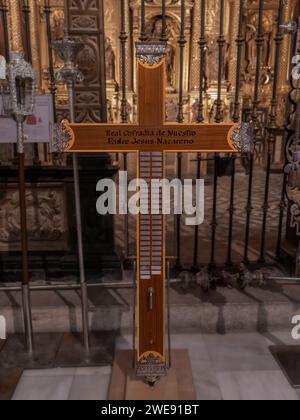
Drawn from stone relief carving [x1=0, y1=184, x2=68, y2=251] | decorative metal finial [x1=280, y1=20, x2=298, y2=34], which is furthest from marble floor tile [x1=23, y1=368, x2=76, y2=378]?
decorative metal finial [x1=280, y1=20, x2=298, y2=34]

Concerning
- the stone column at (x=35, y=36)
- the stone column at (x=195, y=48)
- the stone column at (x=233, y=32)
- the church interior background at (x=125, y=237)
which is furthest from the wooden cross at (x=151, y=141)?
the stone column at (x=233, y=32)

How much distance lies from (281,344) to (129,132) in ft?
6.46

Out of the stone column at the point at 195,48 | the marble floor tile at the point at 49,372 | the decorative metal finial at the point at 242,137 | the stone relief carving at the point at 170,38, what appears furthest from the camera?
the stone relief carving at the point at 170,38

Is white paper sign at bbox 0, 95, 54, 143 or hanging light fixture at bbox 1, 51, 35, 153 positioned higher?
hanging light fixture at bbox 1, 51, 35, 153

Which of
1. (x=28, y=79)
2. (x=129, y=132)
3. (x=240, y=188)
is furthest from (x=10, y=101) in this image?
(x=240, y=188)

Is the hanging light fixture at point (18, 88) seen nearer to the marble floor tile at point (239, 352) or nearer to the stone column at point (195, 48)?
the marble floor tile at point (239, 352)

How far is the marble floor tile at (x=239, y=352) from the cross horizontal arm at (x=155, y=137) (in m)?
1.48

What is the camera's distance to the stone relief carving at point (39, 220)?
11.8ft

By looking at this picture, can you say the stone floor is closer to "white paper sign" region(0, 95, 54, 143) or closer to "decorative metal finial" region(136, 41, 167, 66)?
"white paper sign" region(0, 95, 54, 143)

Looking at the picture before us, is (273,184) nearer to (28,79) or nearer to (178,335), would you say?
(178,335)

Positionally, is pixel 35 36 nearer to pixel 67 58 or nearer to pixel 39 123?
pixel 39 123

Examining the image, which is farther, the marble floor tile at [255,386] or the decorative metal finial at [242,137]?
the marble floor tile at [255,386]

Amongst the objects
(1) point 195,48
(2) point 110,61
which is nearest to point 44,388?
(2) point 110,61

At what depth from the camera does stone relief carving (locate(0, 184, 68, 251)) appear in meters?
3.61
